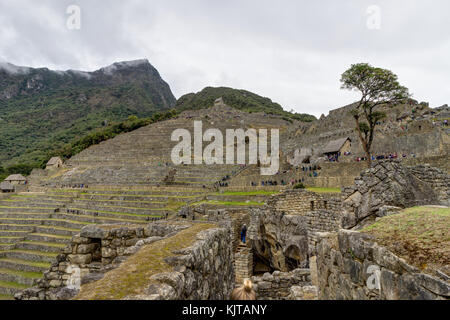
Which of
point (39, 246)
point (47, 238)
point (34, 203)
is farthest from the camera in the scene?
point (34, 203)

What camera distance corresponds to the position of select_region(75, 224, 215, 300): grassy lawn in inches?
94.8

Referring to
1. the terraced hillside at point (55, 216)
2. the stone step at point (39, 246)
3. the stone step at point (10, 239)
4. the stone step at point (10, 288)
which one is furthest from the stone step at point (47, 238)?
the stone step at point (10, 288)

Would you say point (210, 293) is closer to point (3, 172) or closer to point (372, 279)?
point (372, 279)

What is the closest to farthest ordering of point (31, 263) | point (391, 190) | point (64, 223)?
1. point (391, 190)
2. point (31, 263)
3. point (64, 223)

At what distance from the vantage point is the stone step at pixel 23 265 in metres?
14.8

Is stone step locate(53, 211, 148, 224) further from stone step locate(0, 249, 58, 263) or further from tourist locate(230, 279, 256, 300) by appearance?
tourist locate(230, 279, 256, 300)

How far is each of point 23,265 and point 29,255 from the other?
1.04 meters

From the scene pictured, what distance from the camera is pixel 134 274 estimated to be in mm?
2846

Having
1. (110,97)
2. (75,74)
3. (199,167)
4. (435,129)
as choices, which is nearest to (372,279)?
(435,129)

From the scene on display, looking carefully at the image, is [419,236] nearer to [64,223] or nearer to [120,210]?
[120,210]

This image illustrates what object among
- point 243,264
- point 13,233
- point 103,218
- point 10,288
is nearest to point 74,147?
point 13,233

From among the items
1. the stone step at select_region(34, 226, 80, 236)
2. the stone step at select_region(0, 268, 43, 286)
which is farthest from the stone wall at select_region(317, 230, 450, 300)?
the stone step at select_region(34, 226, 80, 236)

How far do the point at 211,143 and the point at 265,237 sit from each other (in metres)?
34.9
